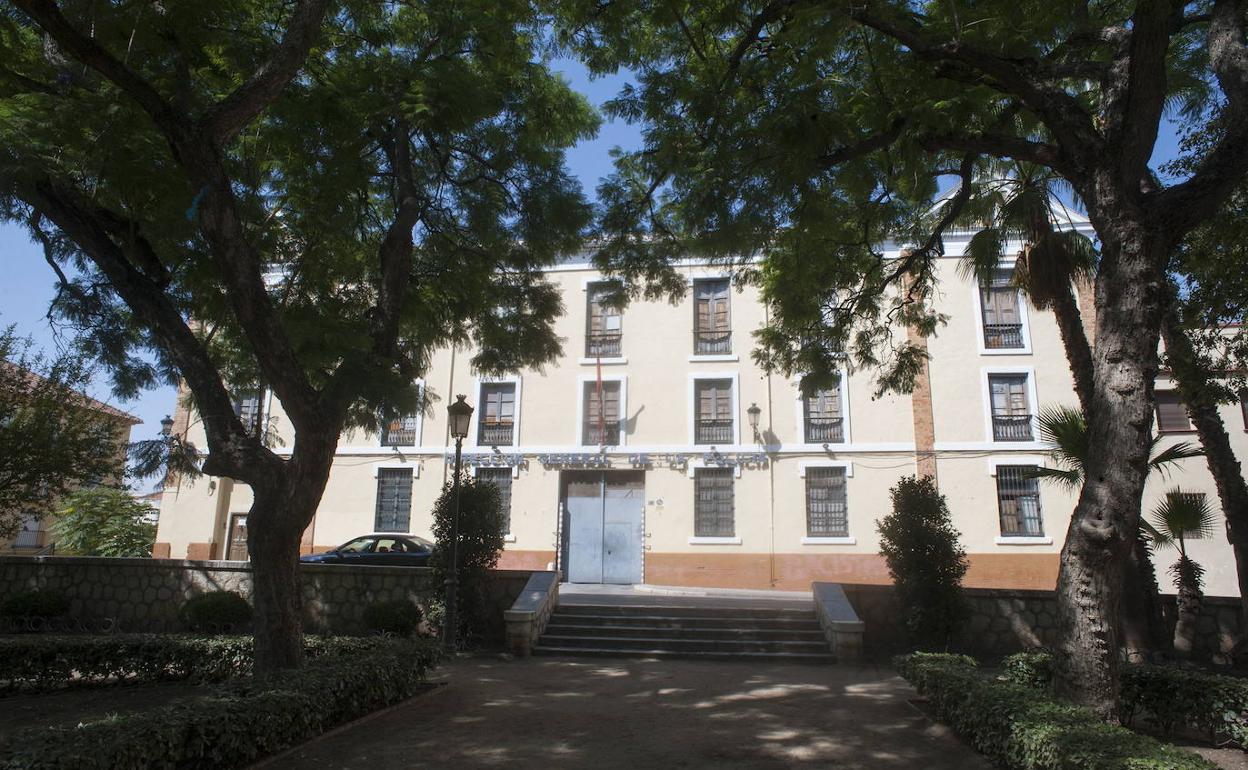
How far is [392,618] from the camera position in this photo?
12.2 metres

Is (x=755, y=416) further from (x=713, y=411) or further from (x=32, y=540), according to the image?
(x=32, y=540)

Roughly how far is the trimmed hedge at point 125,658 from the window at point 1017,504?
51.0ft

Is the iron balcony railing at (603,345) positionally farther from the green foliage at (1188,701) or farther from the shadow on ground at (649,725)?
the green foliage at (1188,701)

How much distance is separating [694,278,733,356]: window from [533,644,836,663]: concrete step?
1036 cm

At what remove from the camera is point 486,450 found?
21.0 m

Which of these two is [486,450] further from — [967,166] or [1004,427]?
[967,166]

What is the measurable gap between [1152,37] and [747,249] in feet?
14.0

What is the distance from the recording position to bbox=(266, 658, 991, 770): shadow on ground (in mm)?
6270

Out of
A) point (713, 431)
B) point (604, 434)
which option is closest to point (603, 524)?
point (604, 434)

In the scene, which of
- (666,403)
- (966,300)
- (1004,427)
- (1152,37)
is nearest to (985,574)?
(1004,427)

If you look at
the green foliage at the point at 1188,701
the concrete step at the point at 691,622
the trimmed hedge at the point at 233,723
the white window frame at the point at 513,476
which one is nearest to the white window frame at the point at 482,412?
the white window frame at the point at 513,476

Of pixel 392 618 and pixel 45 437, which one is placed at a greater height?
pixel 45 437

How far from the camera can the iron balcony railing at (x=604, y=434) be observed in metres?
20.6

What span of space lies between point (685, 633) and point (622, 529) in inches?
305
